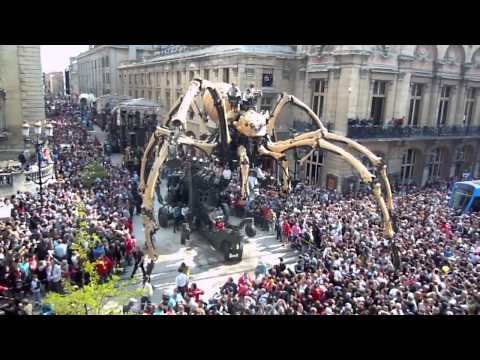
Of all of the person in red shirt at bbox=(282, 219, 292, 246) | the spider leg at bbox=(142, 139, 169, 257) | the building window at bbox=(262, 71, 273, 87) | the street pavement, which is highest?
the building window at bbox=(262, 71, 273, 87)

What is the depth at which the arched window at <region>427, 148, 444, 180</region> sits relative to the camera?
33531 millimetres

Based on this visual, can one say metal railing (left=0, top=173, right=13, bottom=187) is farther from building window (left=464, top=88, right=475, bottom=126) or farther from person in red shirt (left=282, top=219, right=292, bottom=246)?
building window (left=464, top=88, right=475, bottom=126)

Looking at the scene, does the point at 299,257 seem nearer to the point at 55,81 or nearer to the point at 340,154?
the point at 340,154

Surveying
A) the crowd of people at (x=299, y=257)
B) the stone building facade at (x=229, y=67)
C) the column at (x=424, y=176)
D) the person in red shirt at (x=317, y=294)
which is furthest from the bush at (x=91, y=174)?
the column at (x=424, y=176)

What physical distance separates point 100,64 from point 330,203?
52.4m

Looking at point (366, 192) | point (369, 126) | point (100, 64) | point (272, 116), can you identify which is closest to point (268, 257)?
point (272, 116)

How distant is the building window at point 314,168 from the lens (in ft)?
98.6

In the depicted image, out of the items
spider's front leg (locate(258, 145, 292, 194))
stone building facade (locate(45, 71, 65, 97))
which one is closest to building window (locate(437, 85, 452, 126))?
spider's front leg (locate(258, 145, 292, 194))

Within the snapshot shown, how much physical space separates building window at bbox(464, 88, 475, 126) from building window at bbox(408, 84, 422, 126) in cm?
596

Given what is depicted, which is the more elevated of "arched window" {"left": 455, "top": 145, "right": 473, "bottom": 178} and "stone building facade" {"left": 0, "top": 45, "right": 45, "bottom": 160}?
"stone building facade" {"left": 0, "top": 45, "right": 45, "bottom": 160}

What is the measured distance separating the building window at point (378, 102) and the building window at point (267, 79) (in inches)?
293

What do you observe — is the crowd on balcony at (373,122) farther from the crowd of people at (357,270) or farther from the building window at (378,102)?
the crowd of people at (357,270)

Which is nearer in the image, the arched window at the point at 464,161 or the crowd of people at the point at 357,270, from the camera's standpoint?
the crowd of people at the point at 357,270

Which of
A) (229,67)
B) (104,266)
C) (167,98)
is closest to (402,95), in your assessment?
(229,67)
